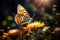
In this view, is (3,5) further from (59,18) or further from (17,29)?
(59,18)

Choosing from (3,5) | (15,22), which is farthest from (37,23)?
(3,5)

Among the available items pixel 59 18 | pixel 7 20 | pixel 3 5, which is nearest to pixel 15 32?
pixel 7 20

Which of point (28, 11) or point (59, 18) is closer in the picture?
point (59, 18)

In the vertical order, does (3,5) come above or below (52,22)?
above

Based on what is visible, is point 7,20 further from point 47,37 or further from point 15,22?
point 47,37

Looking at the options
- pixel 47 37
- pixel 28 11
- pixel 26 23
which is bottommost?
pixel 47 37

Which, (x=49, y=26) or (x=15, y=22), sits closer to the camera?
(x=49, y=26)
